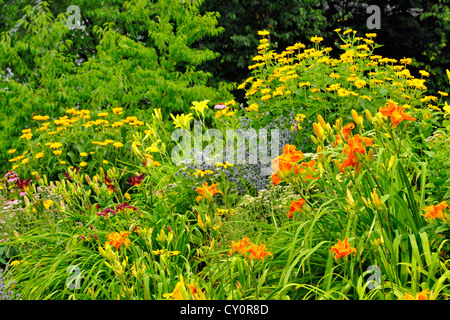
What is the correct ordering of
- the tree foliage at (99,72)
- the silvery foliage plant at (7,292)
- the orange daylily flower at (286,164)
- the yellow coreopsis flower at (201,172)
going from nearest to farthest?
the orange daylily flower at (286,164), the silvery foliage plant at (7,292), the yellow coreopsis flower at (201,172), the tree foliage at (99,72)

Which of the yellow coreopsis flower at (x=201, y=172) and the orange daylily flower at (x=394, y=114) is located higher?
the orange daylily flower at (x=394, y=114)

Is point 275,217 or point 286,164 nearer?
point 286,164

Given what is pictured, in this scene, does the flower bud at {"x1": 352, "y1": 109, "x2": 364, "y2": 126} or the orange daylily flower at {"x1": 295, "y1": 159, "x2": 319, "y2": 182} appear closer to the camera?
the orange daylily flower at {"x1": 295, "y1": 159, "x2": 319, "y2": 182}

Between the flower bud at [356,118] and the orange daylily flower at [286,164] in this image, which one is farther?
the flower bud at [356,118]

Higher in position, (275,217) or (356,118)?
(356,118)

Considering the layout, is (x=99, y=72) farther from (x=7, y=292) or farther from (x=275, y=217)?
(x=7, y=292)

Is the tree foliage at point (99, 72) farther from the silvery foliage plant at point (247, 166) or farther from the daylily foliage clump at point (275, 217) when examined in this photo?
the silvery foliage plant at point (247, 166)

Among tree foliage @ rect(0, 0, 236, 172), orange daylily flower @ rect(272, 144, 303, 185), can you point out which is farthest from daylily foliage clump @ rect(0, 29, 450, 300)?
tree foliage @ rect(0, 0, 236, 172)

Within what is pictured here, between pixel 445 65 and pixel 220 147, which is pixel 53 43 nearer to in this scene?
pixel 220 147

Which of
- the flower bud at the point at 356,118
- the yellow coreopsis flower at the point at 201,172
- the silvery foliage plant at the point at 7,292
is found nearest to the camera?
the flower bud at the point at 356,118

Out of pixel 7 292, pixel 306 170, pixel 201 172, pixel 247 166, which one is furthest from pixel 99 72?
pixel 306 170

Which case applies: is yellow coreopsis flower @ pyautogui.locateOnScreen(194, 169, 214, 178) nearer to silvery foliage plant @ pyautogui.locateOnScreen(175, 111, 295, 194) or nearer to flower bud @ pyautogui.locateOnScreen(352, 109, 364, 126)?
silvery foliage plant @ pyautogui.locateOnScreen(175, 111, 295, 194)

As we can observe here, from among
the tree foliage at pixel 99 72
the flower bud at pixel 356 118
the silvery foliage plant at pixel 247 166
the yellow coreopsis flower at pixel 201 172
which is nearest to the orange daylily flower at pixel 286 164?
the flower bud at pixel 356 118

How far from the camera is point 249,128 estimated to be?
4.68m
